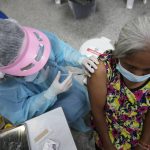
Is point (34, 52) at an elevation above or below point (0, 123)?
above

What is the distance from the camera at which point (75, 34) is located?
232cm

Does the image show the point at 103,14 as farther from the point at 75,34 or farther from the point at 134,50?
the point at 134,50

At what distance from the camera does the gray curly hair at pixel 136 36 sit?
0.88 metres

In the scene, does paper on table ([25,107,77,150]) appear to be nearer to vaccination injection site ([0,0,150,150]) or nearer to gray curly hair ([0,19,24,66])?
vaccination injection site ([0,0,150,150])

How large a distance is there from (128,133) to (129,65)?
0.47 meters

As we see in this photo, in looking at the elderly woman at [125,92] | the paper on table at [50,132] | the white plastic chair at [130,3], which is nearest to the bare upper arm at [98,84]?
the elderly woman at [125,92]

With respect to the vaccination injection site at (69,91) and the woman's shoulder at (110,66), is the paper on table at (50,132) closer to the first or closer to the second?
the vaccination injection site at (69,91)

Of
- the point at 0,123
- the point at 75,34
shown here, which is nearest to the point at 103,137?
the point at 0,123

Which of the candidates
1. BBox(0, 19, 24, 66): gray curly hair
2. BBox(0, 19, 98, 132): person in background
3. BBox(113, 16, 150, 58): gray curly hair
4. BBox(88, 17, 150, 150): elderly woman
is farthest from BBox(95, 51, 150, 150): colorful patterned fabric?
BBox(0, 19, 24, 66): gray curly hair

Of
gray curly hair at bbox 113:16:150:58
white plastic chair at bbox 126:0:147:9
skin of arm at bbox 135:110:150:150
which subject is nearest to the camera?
gray curly hair at bbox 113:16:150:58

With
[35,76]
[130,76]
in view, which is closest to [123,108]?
[130,76]

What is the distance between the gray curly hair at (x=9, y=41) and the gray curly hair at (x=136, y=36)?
50 cm

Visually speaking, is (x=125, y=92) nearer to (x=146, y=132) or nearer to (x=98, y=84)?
(x=98, y=84)

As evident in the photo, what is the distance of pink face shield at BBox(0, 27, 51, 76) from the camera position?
117 cm
